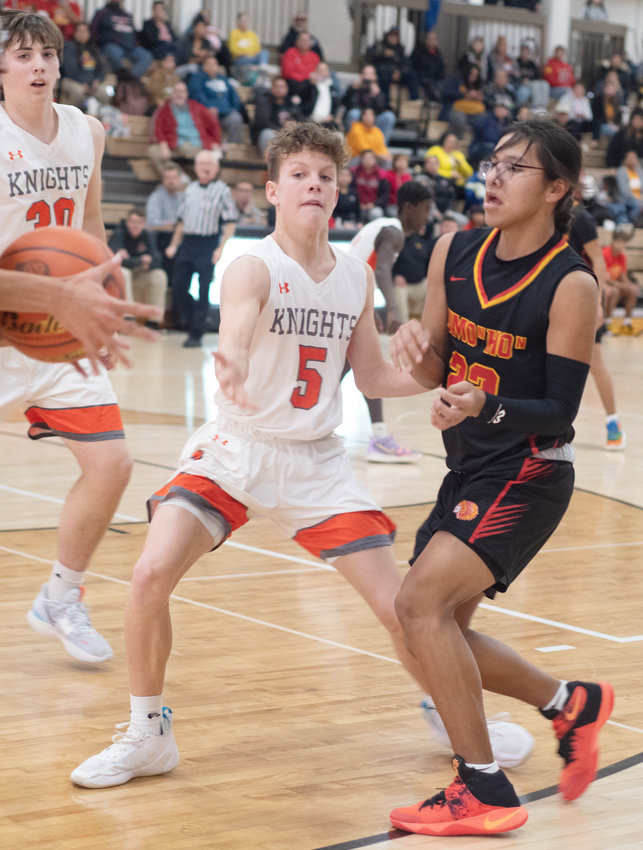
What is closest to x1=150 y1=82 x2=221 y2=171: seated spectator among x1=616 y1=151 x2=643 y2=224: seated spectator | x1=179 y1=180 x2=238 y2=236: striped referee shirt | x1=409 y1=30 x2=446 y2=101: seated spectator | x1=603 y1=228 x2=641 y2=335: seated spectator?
x1=179 y1=180 x2=238 y2=236: striped referee shirt

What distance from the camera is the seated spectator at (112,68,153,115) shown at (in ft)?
56.2

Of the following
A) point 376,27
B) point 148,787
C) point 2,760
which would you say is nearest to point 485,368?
point 148,787

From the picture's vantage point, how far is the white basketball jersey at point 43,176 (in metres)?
4.16

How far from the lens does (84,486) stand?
433cm

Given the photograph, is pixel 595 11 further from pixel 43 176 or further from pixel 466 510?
pixel 466 510

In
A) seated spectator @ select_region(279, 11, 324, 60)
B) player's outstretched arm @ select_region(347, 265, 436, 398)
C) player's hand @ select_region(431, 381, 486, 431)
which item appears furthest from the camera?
seated spectator @ select_region(279, 11, 324, 60)

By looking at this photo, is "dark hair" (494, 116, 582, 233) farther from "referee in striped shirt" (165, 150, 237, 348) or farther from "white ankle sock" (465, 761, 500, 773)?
"referee in striped shirt" (165, 150, 237, 348)

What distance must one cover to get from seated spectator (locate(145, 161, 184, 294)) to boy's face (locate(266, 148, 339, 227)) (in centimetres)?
1210

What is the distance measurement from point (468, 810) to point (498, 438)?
91cm

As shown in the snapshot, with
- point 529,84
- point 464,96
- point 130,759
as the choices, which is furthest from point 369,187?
point 130,759

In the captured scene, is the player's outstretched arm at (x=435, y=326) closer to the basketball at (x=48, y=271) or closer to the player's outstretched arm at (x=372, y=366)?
the player's outstretched arm at (x=372, y=366)

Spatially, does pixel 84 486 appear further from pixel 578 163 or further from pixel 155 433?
pixel 155 433

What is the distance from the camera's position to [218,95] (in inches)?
701

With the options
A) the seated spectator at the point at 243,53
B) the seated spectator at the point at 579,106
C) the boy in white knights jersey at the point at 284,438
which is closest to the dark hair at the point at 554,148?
the boy in white knights jersey at the point at 284,438
